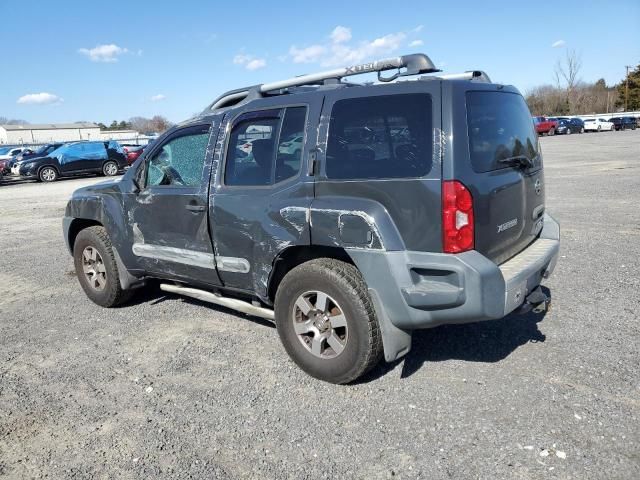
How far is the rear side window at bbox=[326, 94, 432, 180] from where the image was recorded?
10.2 ft

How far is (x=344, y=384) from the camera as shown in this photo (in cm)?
353

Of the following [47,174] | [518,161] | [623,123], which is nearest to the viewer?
[518,161]

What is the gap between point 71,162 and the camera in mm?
23750

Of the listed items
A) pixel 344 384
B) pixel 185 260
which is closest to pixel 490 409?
pixel 344 384

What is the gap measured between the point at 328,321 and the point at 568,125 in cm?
5189

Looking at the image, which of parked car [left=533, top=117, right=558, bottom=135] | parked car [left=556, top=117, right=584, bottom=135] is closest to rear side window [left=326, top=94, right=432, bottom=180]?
parked car [left=533, top=117, right=558, bottom=135]

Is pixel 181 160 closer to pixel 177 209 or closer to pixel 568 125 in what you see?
pixel 177 209

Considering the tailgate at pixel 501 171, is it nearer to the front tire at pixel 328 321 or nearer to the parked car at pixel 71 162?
the front tire at pixel 328 321

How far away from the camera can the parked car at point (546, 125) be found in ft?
149

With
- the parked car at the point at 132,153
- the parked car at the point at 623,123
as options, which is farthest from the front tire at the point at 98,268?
the parked car at the point at 623,123

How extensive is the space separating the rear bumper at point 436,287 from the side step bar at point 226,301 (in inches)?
43.5

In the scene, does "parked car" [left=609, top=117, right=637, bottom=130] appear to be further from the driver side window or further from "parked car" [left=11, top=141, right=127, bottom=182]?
the driver side window

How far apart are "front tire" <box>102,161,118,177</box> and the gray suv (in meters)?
21.9

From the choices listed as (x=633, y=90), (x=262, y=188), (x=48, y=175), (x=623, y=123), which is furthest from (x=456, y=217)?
(x=633, y=90)
